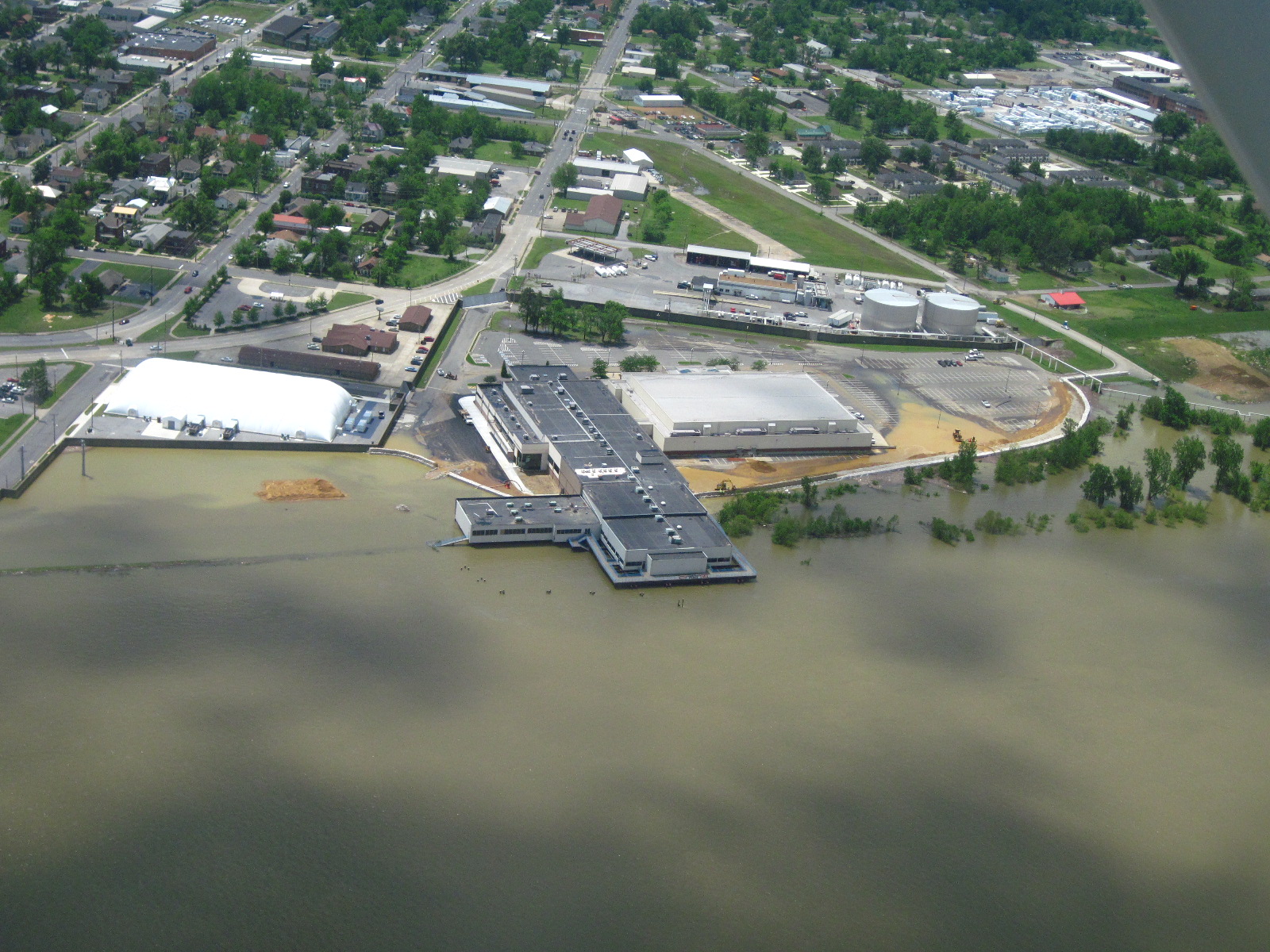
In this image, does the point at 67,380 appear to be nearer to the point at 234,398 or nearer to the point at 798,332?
the point at 234,398

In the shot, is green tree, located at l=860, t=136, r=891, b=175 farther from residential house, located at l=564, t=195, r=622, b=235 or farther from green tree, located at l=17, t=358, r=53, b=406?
green tree, located at l=17, t=358, r=53, b=406

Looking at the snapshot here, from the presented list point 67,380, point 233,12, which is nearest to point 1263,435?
point 67,380

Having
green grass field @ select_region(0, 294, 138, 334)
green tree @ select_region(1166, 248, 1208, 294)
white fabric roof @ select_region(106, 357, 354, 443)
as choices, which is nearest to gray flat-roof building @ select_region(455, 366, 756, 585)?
white fabric roof @ select_region(106, 357, 354, 443)

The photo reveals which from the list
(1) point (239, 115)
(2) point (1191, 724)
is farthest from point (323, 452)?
(1) point (239, 115)

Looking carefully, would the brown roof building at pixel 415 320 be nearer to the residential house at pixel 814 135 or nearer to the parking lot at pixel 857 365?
the parking lot at pixel 857 365

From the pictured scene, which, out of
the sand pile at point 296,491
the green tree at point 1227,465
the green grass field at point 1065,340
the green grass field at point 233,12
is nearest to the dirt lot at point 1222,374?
the green grass field at point 1065,340
